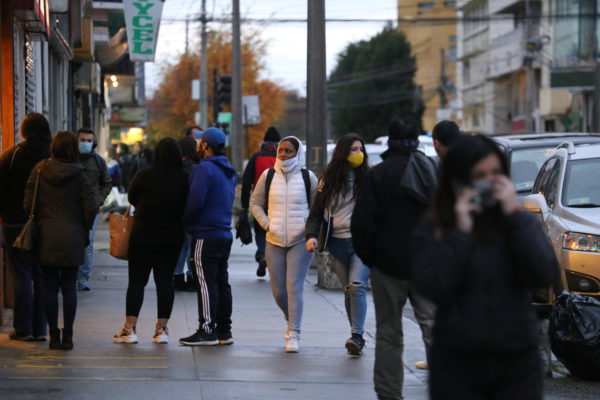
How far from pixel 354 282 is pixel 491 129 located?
6483cm

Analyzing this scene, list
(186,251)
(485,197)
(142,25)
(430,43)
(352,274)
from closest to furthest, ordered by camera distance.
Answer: (485,197) < (352,274) < (186,251) < (142,25) < (430,43)

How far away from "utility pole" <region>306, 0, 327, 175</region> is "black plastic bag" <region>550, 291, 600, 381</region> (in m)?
8.29

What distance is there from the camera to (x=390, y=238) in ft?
22.5

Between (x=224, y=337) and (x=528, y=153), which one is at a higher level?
(x=528, y=153)

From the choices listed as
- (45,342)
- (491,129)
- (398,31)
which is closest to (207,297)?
(45,342)

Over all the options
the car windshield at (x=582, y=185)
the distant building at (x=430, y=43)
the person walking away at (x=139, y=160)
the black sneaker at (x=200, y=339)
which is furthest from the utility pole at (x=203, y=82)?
the distant building at (x=430, y=43)

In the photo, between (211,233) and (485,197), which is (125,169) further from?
(485,197)

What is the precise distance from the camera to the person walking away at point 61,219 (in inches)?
357

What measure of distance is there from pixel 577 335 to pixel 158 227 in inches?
130

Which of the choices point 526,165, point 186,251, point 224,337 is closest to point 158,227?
point 224,337

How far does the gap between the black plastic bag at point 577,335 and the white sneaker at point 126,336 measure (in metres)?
3.30

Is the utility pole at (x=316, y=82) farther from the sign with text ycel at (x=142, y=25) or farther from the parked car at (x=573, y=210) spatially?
the sign with text ycel at (x=142, y=25)

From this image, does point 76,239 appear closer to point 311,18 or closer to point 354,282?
point 354,282

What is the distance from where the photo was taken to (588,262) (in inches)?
402
